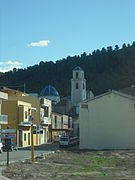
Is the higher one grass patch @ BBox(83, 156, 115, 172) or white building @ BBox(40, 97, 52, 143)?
white building @ BBox(40, 97, 52, 143)

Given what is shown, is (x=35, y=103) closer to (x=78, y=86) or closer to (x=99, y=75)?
(x=78, y=86)

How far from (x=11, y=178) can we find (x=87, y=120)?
39.7 meters

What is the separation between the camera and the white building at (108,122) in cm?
5644

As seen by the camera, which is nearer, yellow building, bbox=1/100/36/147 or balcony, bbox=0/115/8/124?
balcony, bbox=0/115/8/124

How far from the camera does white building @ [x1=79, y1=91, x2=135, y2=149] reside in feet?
185

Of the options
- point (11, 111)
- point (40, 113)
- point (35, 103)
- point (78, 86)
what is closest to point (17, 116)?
point (11, 111)

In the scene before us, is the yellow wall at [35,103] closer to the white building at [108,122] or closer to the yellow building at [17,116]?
the yellow building at [17,116]

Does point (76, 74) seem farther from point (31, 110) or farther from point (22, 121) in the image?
point (22, 121)

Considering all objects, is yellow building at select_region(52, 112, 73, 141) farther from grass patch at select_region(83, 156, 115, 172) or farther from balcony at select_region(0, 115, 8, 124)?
grass patch at select_region(83, 156, 115, 172)

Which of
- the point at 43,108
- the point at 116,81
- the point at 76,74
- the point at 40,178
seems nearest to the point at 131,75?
the point at 116,81

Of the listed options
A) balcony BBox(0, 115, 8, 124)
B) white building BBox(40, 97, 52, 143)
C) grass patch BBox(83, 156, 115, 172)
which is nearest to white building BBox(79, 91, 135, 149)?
balcony BBox(0, 115, 8, 124)

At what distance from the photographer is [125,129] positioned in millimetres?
56531

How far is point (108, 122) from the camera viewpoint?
189ft

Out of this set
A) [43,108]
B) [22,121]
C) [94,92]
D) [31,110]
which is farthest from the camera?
[94,92]
